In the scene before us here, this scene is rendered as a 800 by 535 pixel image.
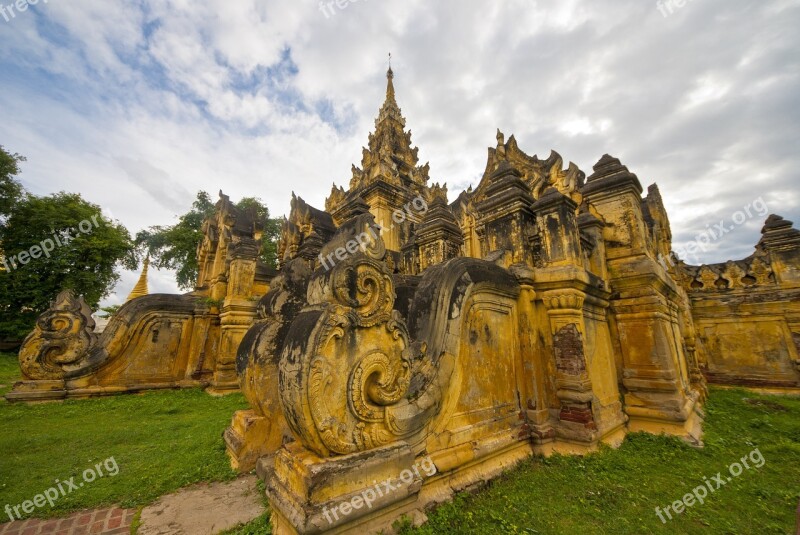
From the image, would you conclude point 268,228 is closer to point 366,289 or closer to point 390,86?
point 390,86

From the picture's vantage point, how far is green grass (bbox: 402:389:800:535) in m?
2.90

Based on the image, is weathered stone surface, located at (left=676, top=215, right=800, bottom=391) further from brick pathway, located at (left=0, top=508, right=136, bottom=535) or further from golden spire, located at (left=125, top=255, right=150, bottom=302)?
golden spire, located at (left=125, top=255, right=150, bottom=302)

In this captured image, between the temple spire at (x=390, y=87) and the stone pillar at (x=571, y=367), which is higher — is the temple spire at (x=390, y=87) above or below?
above

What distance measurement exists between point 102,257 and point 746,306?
31885 mm

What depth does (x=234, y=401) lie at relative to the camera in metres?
7.60

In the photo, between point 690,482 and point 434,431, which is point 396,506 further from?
point 690,482

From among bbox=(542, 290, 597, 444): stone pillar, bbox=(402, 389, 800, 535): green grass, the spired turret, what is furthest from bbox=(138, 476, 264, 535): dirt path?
the spired turret

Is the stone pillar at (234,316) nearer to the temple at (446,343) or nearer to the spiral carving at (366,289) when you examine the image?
the temple at (446,343)
